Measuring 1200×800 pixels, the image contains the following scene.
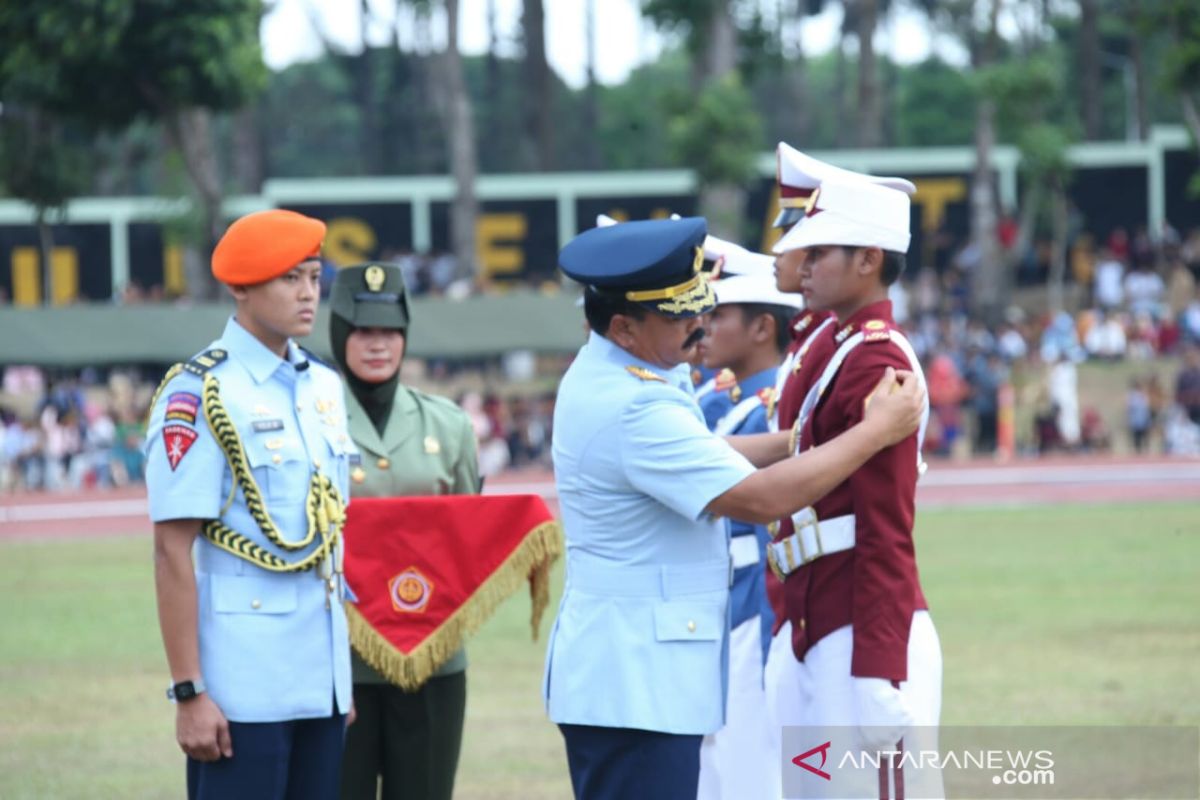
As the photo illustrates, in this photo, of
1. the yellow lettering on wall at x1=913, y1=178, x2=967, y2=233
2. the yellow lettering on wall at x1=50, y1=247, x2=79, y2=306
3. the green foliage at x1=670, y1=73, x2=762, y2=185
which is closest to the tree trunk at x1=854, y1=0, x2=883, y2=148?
the yellow lettering on wall at x1=913, y1=178, x2=967, y2=233

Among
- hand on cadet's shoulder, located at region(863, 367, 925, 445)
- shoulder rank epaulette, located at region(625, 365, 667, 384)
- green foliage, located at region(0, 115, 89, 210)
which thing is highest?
green foliage, located at region(0, 115, 89, 210)

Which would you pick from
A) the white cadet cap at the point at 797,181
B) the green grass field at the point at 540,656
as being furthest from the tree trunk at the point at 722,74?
the white cadet cap at the point at 797,181

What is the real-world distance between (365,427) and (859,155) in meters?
32.0

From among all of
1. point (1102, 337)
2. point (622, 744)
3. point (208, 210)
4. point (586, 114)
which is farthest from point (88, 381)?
point (586, 114)

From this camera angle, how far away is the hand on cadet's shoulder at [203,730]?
4.60 metres

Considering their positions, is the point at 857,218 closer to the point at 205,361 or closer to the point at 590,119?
the point at 205,361

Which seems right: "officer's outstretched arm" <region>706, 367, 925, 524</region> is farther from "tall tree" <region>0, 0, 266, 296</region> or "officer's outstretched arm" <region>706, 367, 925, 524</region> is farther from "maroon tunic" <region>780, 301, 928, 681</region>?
"tall tree" <region>0, 0, 266, 296</region>

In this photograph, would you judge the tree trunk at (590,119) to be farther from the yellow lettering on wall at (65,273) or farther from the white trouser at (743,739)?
the white trouser at (743,739)

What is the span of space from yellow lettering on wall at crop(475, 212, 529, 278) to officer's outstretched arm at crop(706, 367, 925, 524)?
1315 inches

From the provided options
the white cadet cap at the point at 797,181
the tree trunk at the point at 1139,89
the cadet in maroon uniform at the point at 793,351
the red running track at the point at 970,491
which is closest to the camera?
the cadet in maroon uniform at the point at 793,351

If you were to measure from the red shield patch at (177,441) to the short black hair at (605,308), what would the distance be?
3.56ft

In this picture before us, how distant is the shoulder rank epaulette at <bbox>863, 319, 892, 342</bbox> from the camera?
15.7 ft

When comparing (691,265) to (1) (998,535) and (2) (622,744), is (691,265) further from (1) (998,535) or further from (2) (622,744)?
(1) (998,535)

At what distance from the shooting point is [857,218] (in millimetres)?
4836
